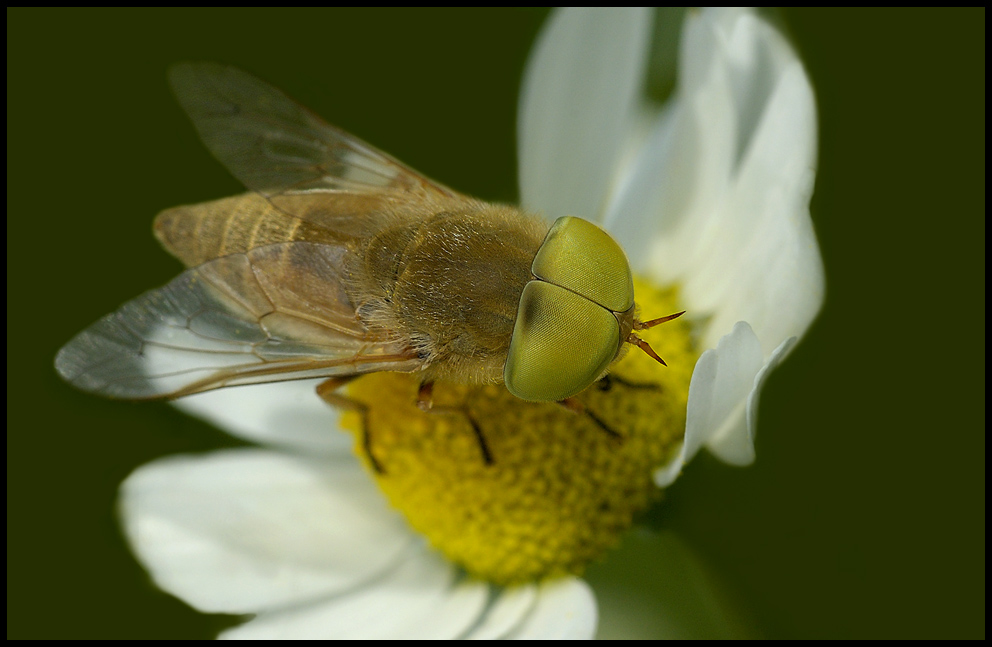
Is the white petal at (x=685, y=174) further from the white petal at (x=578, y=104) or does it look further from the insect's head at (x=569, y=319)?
the insect's head at (x=569, y=319)

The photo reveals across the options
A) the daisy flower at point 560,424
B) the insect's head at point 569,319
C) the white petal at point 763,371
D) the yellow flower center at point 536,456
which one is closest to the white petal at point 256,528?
the daisy flower at point 560,424

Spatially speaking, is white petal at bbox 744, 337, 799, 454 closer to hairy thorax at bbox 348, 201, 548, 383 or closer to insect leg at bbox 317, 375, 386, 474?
hairy thorax at bbox 348, 201, 548, 383

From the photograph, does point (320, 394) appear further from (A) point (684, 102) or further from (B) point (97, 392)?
(A) point (684, 102)

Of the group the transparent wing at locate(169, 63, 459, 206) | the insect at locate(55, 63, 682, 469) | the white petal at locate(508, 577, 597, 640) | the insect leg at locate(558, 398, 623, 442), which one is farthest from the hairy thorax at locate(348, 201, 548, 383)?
the white petal at locate(508, 577, 597, 640)

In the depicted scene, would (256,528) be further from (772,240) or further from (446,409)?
(772,240)

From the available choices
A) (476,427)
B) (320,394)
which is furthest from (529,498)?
(320,394)

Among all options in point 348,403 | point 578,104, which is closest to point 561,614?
point 348,403

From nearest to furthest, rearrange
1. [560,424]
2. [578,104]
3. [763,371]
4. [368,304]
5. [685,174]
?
[763,371] → [368,304] → [560,424] → [685,174] → [578,104]
